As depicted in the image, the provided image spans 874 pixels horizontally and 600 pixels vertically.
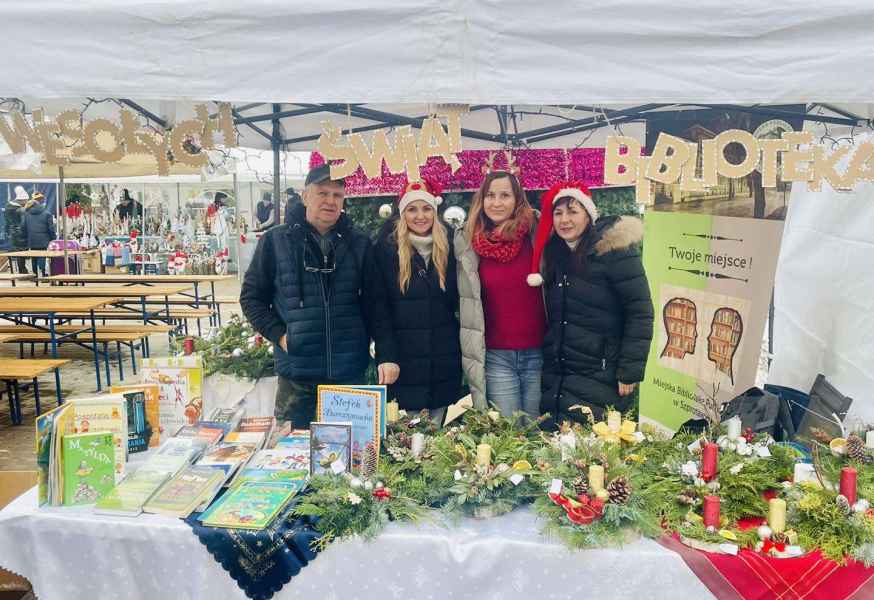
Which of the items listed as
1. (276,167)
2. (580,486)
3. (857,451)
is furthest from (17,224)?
(857,451)

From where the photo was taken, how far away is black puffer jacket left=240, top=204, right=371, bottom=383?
3.04m

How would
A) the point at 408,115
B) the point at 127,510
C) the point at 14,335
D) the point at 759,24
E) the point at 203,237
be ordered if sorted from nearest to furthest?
the point at 759,24 → the point at 127,510 → the point at 408,115 → the point at 14,335 → the point at 203,237

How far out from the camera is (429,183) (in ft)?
9.82

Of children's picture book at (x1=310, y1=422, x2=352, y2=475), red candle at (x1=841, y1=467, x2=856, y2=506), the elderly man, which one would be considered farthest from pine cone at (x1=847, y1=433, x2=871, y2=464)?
the elderly man

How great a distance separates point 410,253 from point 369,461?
1140 millimetres

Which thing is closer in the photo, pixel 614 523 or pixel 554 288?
pixel 614 523

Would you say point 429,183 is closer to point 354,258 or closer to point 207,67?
point 354,258

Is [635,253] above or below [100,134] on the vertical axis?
below

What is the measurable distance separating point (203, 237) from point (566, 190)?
37.3 ft

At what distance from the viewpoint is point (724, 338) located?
338cm

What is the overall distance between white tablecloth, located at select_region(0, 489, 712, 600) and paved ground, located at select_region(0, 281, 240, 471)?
130 centimetres

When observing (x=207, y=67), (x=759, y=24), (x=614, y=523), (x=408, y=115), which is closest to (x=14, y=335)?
(x=408, y=115)

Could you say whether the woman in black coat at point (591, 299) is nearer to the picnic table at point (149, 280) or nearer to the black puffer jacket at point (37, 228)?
the picnic table at point (149, 280)

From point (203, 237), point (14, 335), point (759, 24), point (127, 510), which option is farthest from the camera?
point (203, 237)
